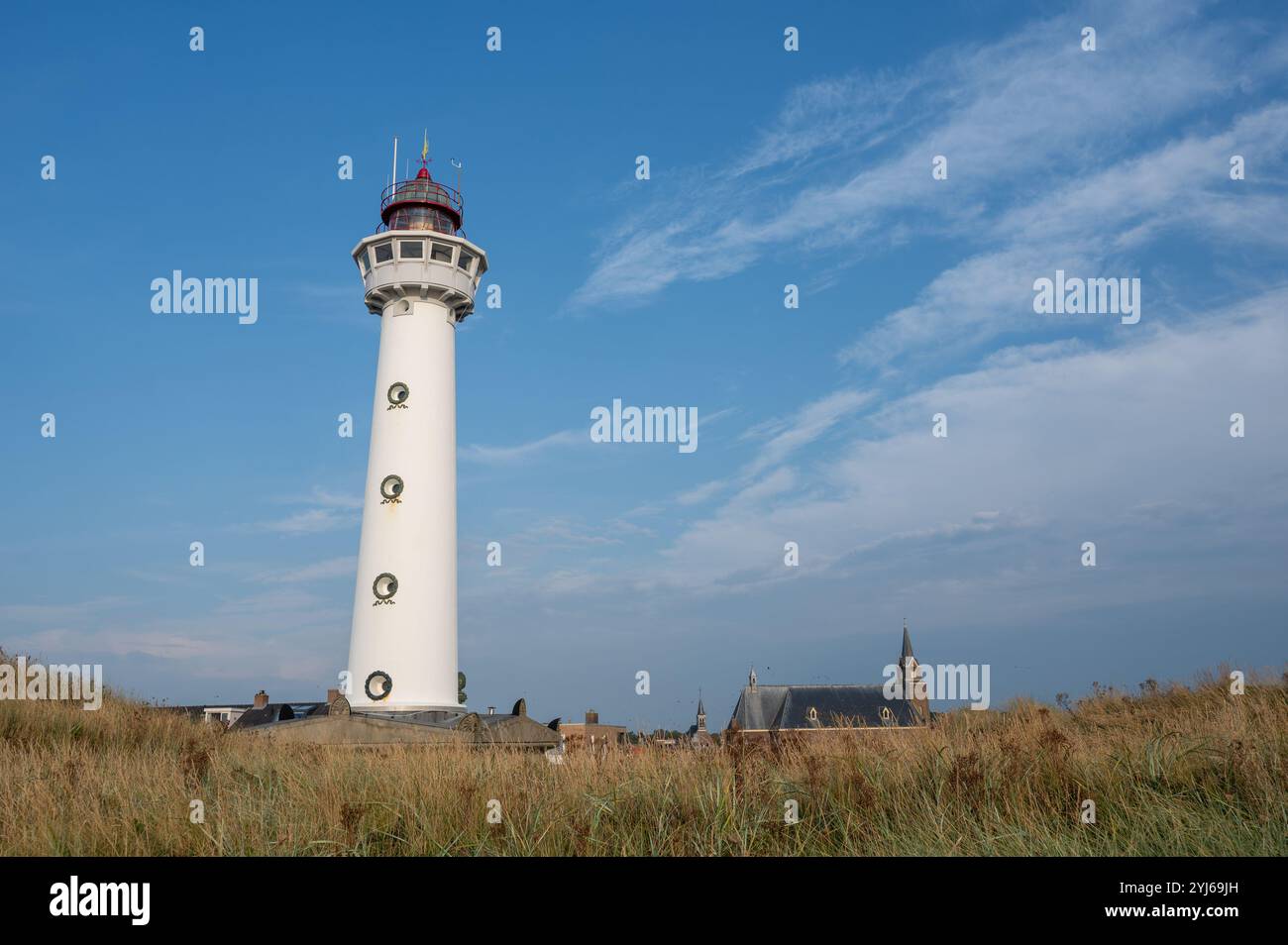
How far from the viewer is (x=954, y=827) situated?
290 inches

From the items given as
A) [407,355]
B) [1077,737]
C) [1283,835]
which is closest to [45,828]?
[1283,835]

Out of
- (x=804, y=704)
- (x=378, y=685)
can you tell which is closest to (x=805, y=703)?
(x=804, y=704)

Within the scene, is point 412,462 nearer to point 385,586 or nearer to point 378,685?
point 385,586

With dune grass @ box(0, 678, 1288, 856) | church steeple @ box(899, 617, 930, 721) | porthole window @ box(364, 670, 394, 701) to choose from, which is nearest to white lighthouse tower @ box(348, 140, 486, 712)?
porthole window @ box(364, 670, 394, 701)

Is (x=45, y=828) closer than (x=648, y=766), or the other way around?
(x=45, y=828)

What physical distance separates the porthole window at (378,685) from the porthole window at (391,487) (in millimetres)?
5727

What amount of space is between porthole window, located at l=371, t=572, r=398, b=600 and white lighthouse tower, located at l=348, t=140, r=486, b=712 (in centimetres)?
3

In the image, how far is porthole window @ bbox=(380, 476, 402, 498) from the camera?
28.9 m

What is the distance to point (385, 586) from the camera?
92.9 feet

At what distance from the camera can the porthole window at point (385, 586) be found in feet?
92.7

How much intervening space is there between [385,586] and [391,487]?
329 cm

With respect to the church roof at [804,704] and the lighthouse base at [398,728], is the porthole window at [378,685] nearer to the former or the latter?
the lighthouse base at [398,728]
